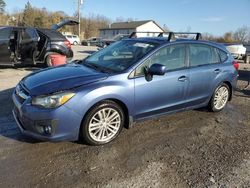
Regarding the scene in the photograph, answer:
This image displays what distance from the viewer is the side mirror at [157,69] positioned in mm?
4352

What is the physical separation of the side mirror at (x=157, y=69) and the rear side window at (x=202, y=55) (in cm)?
102

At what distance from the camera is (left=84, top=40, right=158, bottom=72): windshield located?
4590mm

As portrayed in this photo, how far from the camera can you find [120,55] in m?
4.93

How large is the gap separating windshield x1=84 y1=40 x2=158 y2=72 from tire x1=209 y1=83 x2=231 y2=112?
1831 millimetres

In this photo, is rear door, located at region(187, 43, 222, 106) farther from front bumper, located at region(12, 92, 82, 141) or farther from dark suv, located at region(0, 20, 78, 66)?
dark suv, located at region(0, 20, 78, 66)

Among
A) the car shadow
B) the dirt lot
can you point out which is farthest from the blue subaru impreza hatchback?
the car shadow

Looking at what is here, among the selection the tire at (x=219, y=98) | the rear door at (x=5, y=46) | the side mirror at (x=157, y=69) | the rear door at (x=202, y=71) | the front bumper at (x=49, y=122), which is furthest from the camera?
the rear door at (x=5, y=46)

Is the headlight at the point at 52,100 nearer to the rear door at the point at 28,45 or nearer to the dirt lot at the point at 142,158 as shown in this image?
the dirt lot at the point at 142,158

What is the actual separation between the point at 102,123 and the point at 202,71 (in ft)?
7.34

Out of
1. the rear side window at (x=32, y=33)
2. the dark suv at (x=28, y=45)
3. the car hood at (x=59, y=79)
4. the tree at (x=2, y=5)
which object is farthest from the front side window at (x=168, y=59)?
the tree at (x=2, y=5)

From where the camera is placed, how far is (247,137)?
4855mm

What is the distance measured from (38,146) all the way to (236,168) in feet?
9.02

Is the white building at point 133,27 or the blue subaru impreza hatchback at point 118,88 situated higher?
the white building at point 133,27

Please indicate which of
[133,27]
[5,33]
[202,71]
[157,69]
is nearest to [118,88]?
[157,69]
